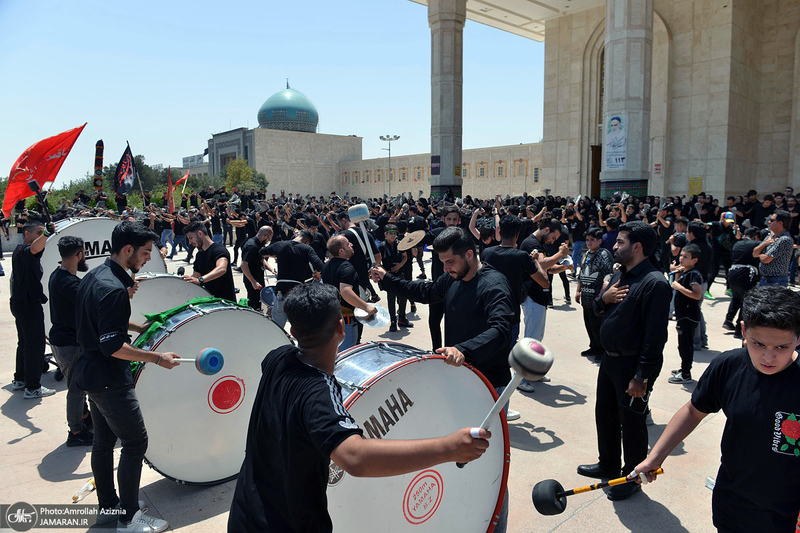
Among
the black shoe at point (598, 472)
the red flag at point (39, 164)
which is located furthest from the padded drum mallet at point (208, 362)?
the red flag at point (39, 164)

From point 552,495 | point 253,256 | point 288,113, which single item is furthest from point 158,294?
point 288,113

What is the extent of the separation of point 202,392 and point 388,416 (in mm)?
1957

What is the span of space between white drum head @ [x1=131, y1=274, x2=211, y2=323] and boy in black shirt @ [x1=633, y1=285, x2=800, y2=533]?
15.8ft

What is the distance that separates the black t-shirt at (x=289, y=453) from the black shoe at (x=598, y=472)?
3.10 meters

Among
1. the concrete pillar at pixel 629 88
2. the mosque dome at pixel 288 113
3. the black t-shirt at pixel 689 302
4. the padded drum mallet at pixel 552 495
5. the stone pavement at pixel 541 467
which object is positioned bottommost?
the stone pavement at pixel 541 467

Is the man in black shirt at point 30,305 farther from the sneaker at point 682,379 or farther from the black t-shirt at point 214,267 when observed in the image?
the sneaker at point 682,379

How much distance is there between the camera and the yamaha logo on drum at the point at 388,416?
2.74m

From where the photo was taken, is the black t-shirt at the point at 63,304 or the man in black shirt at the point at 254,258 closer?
the black t-shirt at the point at 63,304

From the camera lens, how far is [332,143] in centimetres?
7450

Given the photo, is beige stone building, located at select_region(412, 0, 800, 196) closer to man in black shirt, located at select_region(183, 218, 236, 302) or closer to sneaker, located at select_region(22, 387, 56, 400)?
man in black shirt, located at select_region(183, 218, 236, 302)

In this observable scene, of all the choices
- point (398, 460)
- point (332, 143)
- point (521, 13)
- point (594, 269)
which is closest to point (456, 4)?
point (521, 13)

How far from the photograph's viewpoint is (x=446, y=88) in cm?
2727

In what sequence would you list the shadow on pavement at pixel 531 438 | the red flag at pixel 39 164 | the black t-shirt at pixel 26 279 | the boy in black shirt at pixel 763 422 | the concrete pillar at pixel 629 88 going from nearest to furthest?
1. the boy in black shirt at pixel 763 422
2. the shadow on pavement at pixel 531 438
3. the black t-shirt at pixel 26 279
4. the red flag at pixel 39 164
5. the concrete pillar at pixel 629 88

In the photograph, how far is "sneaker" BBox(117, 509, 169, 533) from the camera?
3.76m
